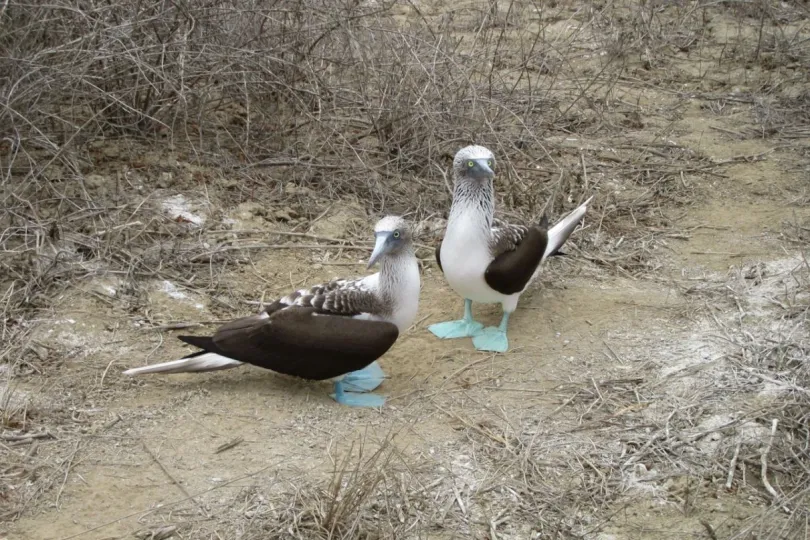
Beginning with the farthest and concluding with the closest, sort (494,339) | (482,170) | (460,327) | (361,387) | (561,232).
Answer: (561,232) → (460,327) → (494,339) → (482,170) → (361,387)

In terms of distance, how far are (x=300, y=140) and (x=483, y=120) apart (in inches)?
53.1

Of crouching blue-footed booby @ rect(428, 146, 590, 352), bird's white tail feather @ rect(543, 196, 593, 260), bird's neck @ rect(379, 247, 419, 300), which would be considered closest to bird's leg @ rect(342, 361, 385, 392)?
bird's neck @ rect(379, 247, 419, 300)

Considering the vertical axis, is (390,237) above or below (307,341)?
above

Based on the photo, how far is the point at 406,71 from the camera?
255 inches

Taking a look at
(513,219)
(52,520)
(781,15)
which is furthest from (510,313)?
(781,15)

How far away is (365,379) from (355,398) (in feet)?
0.83

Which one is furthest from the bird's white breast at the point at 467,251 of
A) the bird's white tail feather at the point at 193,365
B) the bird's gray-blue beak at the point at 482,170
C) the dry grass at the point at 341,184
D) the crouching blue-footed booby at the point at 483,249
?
the bird's white tail feather at the point at 193,365

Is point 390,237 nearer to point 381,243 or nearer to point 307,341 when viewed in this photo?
point 381,243

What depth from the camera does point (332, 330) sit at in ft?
14.5

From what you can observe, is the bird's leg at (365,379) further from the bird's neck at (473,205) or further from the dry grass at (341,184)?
the bird's neck at (473,205)

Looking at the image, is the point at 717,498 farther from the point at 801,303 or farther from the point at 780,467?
the point at 801,303

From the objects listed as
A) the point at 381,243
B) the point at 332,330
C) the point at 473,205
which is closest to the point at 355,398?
the point at 332,330

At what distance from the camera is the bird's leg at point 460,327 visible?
5207mm

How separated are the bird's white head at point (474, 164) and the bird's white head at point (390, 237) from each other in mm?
610
